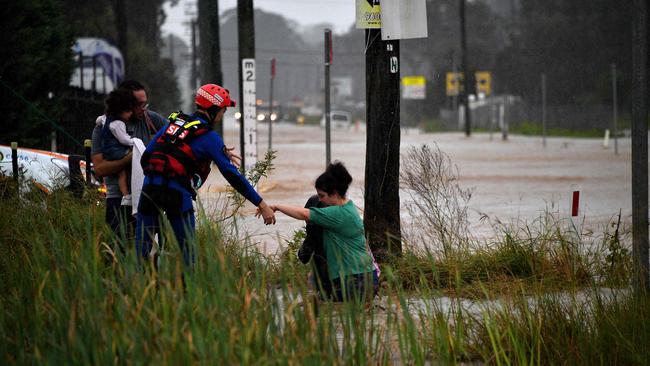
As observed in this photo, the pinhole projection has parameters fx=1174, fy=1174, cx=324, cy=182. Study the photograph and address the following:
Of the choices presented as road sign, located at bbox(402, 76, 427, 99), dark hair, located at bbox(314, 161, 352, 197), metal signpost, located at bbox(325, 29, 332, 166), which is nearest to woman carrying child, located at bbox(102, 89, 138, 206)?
dark hair, located at bbox(314, 161, 352, 197)

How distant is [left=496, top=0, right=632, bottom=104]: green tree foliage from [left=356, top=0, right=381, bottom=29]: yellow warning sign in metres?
53.1

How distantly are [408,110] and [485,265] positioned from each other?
3285 inches

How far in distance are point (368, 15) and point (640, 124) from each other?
8.51 feet

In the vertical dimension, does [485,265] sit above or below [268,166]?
below

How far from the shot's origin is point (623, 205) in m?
16.3

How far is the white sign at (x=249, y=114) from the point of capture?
19672 millimetres

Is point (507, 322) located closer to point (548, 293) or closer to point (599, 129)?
point (548, 293)

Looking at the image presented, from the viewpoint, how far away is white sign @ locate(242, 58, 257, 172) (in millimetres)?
19672

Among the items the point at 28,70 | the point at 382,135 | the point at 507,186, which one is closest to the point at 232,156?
the point at 382,135

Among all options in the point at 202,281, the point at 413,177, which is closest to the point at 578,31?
the point at 413,177

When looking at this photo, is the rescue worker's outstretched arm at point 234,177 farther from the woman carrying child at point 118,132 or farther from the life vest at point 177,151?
the woman carrying child at point 118,132

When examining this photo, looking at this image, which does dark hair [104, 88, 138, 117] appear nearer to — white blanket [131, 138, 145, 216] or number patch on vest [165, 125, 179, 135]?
white blanket [131, 138, 145, 216]

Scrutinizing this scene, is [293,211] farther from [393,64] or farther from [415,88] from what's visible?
[415,88]

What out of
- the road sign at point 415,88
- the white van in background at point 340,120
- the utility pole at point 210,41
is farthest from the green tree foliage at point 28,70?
the white van in background at point 340,120
